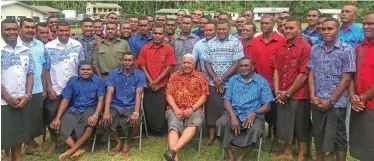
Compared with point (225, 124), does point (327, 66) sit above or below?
above

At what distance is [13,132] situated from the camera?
15.5 feet

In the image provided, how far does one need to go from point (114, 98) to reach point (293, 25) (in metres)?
2.92

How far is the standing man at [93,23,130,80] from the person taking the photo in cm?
605

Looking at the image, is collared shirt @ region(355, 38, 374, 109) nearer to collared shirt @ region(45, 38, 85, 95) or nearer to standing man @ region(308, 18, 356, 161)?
standing man @ region(308, 18, 356, 161)

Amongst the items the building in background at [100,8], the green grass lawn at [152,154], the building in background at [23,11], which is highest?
the building in background at [100,8]

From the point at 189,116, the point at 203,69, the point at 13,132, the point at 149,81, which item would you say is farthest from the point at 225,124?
the point at 13,132

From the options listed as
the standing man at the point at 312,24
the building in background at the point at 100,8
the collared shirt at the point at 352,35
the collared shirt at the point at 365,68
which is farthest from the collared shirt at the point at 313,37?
the building in background at the point at 100,8

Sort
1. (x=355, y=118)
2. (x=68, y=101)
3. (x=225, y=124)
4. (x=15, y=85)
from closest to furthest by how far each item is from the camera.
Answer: (x=355, y=118)
(x=15, y=85)
(x=225, y=124)
(x=68, y=101)

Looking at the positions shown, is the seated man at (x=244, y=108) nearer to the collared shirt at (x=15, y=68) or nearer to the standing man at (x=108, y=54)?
the standing man at (x=108, y=54)

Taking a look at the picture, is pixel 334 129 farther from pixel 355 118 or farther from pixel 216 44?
pixel 216 44

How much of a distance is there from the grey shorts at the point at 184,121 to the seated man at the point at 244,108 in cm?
30

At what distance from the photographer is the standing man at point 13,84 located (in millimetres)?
4648

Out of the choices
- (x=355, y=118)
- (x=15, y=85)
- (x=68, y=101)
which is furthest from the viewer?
(x=68, y=101)

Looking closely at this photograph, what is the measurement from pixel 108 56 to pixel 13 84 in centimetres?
170
